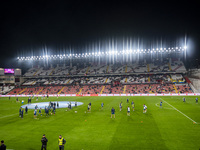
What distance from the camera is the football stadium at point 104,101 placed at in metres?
14.5

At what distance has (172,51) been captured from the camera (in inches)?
2881

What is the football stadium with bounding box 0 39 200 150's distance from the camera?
14.5 metres

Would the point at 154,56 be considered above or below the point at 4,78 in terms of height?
above

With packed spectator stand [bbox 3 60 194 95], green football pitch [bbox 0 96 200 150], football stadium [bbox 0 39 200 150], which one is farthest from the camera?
packed spectator stand [bbox 3 60 194 95]

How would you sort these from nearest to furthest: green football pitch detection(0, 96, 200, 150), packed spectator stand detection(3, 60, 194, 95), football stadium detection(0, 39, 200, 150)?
green football pitch detection(0, 96, 200, 150) < football stadium detection(0, 39, 200, 150) < packed spectator stand detection(3, 60, 194, 95)

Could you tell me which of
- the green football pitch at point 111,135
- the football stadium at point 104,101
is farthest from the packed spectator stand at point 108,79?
the green football pitch at point 111,135

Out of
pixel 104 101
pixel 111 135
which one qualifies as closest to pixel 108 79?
pixel 104 101

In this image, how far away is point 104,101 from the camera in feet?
135

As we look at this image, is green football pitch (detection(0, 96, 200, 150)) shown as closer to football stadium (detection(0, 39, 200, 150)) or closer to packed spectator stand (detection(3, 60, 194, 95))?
football stadium (detection(0, 39, 200, 150))

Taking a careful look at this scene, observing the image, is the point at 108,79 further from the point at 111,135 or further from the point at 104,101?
the point at 111,135

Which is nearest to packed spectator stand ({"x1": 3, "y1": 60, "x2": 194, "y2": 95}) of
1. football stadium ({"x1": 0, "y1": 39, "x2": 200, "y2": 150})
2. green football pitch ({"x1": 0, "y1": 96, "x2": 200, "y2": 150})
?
football stadium ({"x1": 0, "y1": 39, "x2": 200, "y2": 150})

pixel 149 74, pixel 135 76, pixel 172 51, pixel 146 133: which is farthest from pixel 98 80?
pixel 146 133

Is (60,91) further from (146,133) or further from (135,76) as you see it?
(146,133)

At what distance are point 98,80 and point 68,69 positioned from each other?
2149 centimetres
